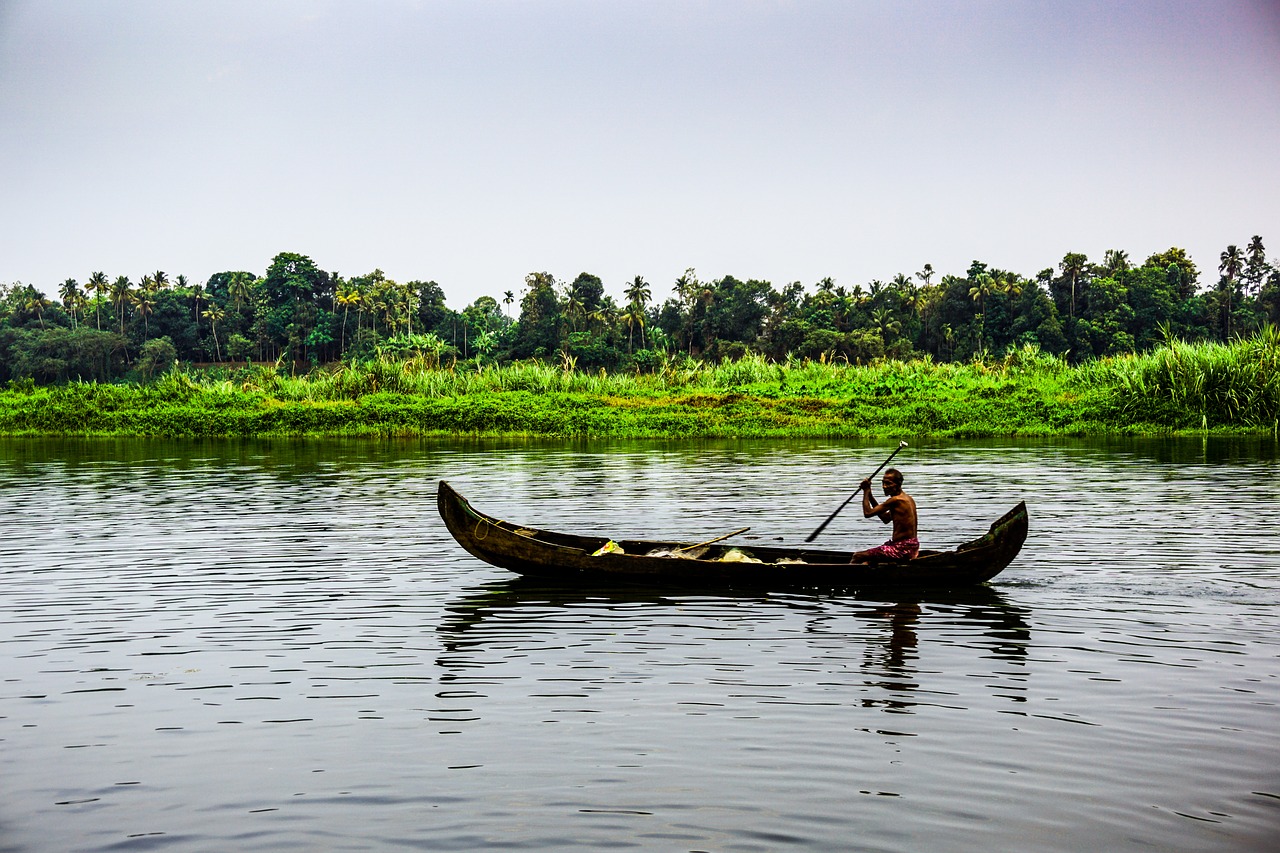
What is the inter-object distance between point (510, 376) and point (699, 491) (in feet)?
75.9

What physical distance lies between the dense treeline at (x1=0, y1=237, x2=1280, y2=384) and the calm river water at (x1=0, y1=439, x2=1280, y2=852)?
5104 centimetres

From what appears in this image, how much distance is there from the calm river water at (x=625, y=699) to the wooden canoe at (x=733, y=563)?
0.24 meters

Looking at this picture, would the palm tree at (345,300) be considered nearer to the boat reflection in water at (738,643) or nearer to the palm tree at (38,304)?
the palm tree at (38,304)

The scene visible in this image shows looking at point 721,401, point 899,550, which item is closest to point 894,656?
point 899,550

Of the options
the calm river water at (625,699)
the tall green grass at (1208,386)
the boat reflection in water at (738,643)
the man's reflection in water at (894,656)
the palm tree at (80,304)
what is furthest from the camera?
the palm tree at (80,304)

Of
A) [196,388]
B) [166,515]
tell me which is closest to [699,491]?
[166,515]

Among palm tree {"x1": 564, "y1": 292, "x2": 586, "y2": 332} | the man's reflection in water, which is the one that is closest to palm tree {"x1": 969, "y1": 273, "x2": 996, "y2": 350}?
palm tree {"x1": 564, "y1": 292, "x2": 586, "y2": 332}

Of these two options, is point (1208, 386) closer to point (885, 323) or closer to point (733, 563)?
point (733, 563)

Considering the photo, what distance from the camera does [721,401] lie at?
131ft

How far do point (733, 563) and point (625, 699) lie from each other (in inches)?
143

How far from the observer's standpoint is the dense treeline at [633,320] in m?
72.8

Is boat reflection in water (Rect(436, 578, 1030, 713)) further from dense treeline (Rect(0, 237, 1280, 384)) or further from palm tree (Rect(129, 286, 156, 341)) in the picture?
palm tree (Rect(129, 286, 156, 341))

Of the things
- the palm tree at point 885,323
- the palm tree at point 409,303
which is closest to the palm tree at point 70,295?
the palm tree at point 409,303

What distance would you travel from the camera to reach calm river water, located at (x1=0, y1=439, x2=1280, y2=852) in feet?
19.3
